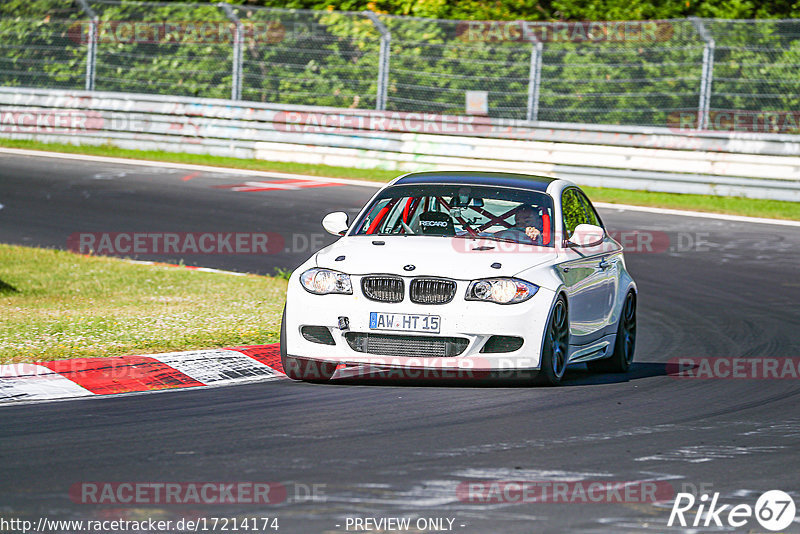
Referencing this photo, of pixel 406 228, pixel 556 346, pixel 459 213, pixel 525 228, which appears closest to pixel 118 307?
pixel 406 228

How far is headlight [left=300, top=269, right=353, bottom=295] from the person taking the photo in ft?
29.2

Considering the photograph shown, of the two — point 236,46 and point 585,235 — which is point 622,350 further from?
point 236,46

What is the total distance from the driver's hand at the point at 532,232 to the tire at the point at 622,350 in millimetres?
1213

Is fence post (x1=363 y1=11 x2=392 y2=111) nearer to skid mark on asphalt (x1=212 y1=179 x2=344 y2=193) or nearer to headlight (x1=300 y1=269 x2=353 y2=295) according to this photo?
skid mark on asphalt (x1=212 y1=179 x2=344 y2=193)

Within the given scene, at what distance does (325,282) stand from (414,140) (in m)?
15.5

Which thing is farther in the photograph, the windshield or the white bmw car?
the windshield

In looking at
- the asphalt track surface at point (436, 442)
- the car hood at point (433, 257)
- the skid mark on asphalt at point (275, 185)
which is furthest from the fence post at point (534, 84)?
the car hood at point (433, 257)

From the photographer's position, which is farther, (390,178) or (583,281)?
(390,178)

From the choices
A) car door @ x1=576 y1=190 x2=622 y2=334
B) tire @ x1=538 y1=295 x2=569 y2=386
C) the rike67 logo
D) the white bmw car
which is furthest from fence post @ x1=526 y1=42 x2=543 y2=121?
the rike67 logo

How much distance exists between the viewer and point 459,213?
10.0 metres

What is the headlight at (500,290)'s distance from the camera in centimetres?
878

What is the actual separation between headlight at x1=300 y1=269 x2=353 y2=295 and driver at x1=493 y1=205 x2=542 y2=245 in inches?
53.8

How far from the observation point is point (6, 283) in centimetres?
1331

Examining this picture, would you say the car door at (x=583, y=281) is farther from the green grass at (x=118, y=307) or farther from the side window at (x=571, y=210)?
the green grass at (x=118, y=307)
